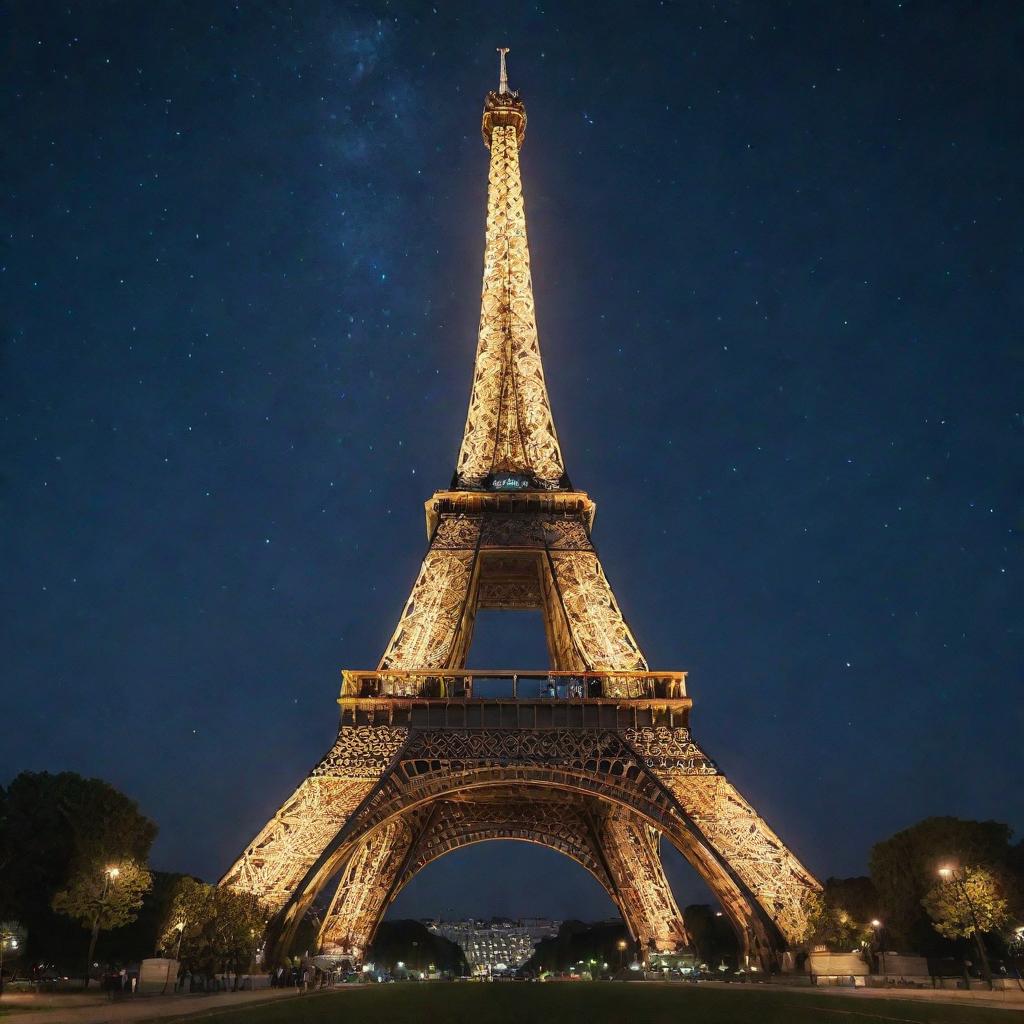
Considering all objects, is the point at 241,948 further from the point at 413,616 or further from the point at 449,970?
the point at 449,970

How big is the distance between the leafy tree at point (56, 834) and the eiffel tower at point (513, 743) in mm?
5166

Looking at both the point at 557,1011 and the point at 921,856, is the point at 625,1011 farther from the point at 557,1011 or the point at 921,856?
the point at 921,856

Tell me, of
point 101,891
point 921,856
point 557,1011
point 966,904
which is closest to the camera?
point 557,1011

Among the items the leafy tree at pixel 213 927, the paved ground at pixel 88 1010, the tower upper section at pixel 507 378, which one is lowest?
the paved ground at pixel 88 1010

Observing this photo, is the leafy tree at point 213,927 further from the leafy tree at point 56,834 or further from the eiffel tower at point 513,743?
the leafy tree at point 56,834

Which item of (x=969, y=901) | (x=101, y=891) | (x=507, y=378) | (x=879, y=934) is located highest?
(x=507, y=378)

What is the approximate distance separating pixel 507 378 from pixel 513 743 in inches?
794

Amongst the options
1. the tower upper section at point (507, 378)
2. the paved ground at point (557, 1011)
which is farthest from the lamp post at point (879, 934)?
the tower upper section at point (507, 378)

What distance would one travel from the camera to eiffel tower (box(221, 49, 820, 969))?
2981 cm

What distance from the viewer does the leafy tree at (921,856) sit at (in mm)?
35562

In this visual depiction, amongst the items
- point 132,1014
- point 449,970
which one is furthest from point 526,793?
point 449,970

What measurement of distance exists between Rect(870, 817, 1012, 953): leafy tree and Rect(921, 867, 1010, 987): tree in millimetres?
2372

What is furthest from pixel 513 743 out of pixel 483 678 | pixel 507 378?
pixel 507 378

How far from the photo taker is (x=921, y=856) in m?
37.0
